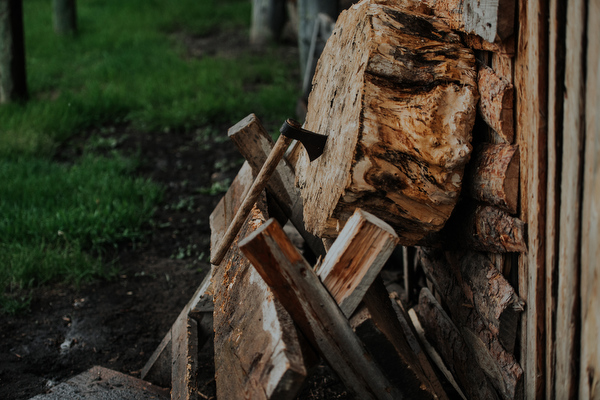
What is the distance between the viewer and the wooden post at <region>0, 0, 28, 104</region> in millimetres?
5480

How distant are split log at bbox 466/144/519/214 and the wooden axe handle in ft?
2.04

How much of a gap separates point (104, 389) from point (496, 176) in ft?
5.79

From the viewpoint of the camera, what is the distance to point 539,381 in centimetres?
163

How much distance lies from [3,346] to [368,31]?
7.65ft

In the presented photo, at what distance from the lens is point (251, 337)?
61.1 inches

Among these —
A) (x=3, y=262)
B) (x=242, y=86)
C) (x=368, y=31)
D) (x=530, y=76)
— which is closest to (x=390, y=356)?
(x=530, y=76)

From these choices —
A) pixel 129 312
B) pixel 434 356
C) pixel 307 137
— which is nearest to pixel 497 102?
pixel 307 137

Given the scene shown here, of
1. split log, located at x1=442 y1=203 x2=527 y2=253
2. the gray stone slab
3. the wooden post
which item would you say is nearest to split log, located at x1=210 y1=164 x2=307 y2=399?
the gray stone slab

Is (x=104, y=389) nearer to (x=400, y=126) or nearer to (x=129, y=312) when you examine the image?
(x=129, y=312)

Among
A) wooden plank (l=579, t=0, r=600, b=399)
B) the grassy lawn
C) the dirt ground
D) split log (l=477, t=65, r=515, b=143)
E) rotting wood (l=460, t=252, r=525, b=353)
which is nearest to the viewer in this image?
wooden plank (l=579, t=0, r=600, b=399)

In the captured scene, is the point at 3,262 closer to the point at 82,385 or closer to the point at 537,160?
the point at 82,385

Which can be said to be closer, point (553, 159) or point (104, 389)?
point (553, 159)

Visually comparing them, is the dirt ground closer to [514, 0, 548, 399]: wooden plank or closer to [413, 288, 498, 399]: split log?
[413, 288, 498, 399]: split log

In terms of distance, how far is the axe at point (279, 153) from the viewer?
70.6 inches
